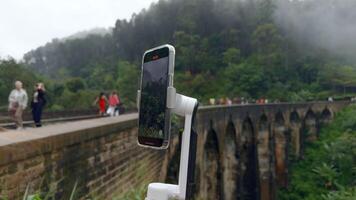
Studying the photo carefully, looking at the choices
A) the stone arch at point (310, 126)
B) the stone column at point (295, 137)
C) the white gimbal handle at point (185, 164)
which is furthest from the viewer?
the stone arch at point (310, 126)

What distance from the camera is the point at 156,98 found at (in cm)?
A: 157

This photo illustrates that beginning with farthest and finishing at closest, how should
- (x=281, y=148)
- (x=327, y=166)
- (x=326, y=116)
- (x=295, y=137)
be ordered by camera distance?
(x=326, y=116) → (x=295, y=137) → (x=281, y=148) → (x=327, y=166)

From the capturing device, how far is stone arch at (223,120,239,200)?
64.5ft

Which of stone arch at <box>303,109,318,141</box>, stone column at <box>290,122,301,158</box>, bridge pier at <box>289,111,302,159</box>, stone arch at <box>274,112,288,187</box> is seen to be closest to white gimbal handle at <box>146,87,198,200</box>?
stone arch at <box>274,112,288,187</box>

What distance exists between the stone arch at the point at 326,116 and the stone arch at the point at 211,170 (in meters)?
22.8

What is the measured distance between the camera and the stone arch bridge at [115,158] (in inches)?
145

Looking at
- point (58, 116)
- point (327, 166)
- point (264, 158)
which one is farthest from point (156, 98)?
point (264, 158)

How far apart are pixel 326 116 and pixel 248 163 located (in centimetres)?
1646

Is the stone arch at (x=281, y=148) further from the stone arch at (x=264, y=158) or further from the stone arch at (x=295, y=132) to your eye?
the stone arch at (x=264, y=158)

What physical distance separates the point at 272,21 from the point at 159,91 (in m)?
75.2

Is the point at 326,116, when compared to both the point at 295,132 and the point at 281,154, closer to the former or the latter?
the point at 295,132

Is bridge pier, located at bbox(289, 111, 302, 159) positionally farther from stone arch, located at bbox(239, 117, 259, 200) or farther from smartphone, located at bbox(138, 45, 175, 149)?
smartphone, located at bbox(138, 45, 175, 149)

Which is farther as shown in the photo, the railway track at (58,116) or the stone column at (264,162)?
the stone column at (264,162)

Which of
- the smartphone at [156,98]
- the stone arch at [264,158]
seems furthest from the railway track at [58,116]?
the stone arch at [264,158]
